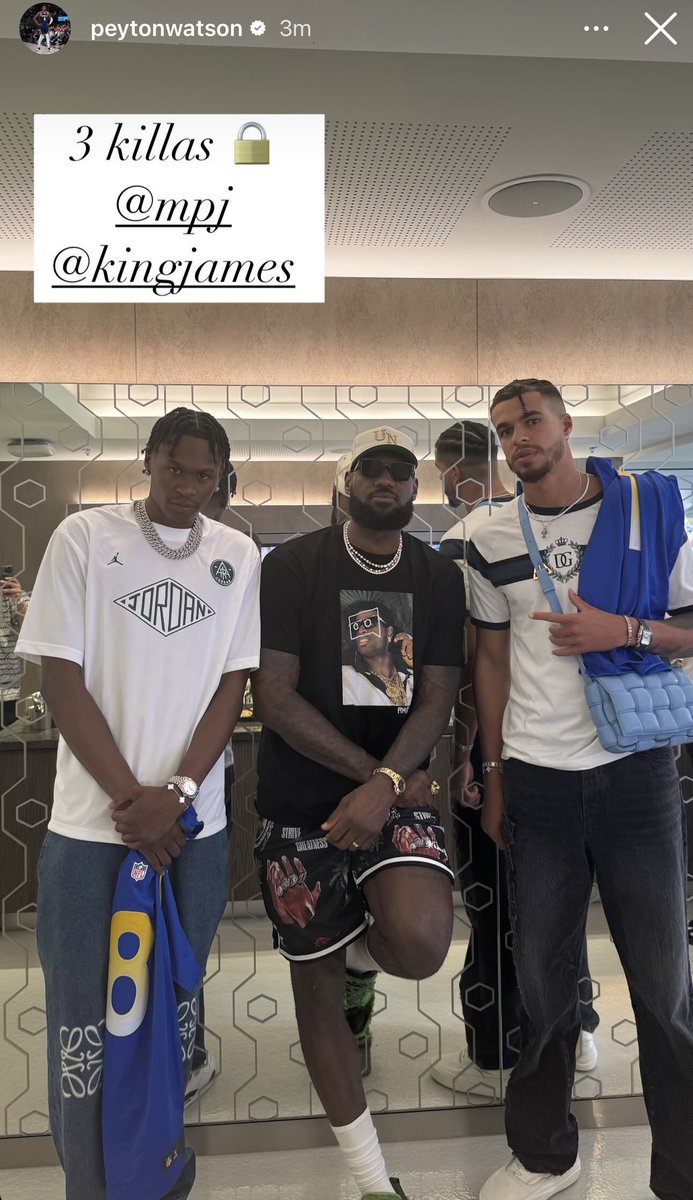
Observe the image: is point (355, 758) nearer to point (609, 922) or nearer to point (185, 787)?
point (185, 787)

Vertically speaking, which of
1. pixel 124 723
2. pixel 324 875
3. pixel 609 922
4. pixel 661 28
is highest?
pixel 661 28

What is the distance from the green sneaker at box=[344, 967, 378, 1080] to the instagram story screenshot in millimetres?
18

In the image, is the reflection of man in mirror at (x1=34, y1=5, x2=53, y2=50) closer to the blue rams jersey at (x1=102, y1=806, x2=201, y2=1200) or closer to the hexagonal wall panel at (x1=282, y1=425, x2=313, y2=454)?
the hexagonal wall panel at (x1=282, y1=425, x2=313, y2=454)

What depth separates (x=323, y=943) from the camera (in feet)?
5.68

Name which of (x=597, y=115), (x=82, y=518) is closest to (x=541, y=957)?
(x=82, y=518)

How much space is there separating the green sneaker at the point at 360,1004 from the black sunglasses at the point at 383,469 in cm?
113

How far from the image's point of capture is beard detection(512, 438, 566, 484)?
1807 mm

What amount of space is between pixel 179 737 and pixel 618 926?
99 cm

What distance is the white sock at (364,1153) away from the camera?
5.38 ft

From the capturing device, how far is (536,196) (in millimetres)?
3260

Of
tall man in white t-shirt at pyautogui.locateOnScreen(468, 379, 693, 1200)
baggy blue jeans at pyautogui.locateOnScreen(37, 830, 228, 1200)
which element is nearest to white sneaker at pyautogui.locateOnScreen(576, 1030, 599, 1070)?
tall man in white t-shirt at pyautogui.locateOnScreen(468, 379, 693, 1200)

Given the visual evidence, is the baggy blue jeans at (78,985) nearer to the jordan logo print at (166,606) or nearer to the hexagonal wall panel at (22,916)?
the jordan logo print at (166,606)

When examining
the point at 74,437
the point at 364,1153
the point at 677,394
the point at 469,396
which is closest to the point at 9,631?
the point at 74,437

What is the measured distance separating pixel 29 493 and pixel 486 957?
1.63 m
